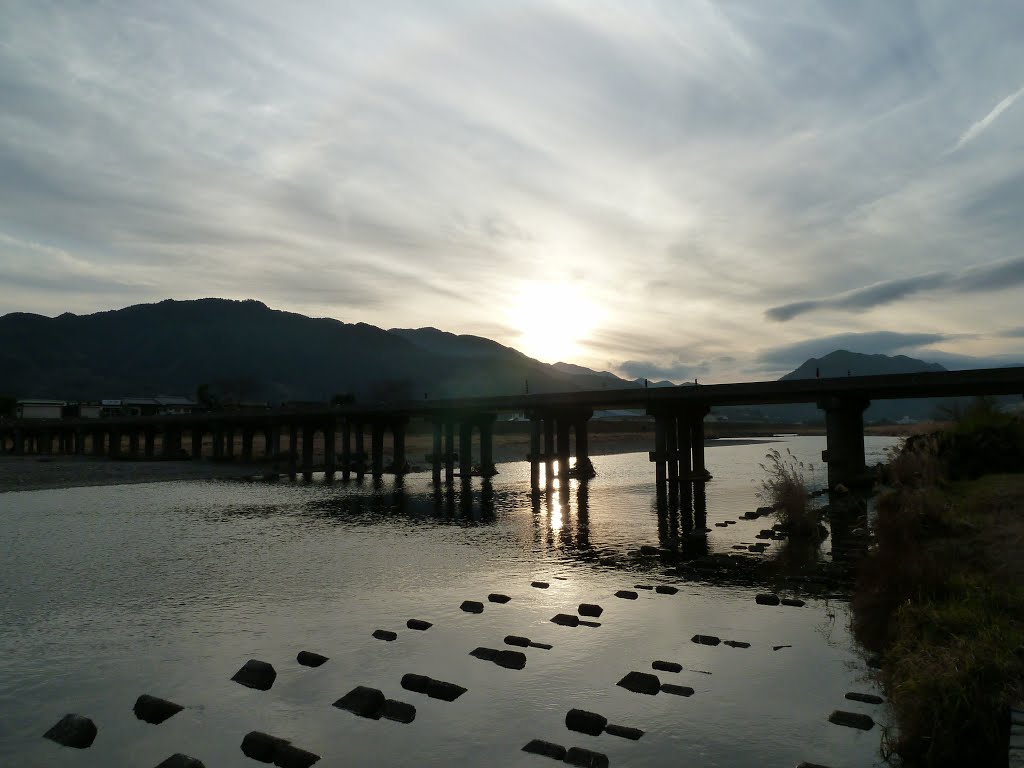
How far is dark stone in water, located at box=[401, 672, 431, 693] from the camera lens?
11586 mm

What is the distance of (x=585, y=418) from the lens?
5506 cm

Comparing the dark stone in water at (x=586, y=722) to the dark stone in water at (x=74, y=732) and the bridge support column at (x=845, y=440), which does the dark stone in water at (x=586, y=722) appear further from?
the bridge support column at (x=845, y=440)

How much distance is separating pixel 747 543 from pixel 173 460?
79658 mm

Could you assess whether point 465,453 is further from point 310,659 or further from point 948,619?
point 948,619

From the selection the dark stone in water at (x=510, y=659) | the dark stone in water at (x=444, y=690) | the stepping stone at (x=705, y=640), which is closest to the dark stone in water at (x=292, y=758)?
the dark stone in water at (x=444, y=690)

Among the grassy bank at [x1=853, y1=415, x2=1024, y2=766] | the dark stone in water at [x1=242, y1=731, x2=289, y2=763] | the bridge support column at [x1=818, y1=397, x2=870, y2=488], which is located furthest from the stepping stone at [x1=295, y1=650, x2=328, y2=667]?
the bridge support column at [x1=818, y1=397, x2=870, y2=488]

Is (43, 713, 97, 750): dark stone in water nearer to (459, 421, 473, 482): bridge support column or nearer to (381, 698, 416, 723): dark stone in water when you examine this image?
(381, 698, 416, 723): dark stone in water

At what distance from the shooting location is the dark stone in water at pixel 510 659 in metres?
12.6

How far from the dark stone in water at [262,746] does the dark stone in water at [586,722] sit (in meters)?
4.03

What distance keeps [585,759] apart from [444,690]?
3.18 metres

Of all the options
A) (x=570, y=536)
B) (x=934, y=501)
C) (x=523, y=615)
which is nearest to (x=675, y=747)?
(x=523, y=615)

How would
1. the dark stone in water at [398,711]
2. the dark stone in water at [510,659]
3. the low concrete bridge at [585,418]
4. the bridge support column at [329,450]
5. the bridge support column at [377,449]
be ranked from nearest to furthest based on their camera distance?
the dark stone in water at [398,711] → the dark stone in water at [510,659] → the low concrete bridge at [585,418] → the bridge support column at [377,449] → the bridge support column at [329,450]

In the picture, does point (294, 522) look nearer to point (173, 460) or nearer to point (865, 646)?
point (865, 646)

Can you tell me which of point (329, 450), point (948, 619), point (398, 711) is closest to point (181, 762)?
point (398, 711)
